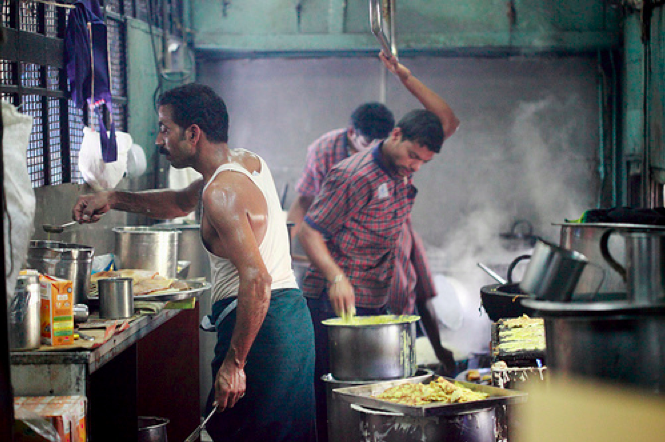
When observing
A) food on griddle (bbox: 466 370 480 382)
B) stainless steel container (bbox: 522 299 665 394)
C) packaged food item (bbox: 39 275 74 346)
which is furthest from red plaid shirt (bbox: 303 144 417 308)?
stainless steel container (bbox: 522 299 665 394)

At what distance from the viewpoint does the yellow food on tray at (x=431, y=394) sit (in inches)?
146

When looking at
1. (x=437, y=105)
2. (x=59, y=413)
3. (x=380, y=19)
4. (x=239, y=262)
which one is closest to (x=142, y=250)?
(x=239, y=262)

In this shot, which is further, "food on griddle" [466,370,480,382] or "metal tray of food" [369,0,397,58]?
"food on griddle" [466,370,480,382]

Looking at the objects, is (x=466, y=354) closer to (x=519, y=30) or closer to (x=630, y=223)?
(x=519, y=30)

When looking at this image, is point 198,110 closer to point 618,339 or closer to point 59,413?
point 59,413

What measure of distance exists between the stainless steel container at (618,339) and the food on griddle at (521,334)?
55.3 inches

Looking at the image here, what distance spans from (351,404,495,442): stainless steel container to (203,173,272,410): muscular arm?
68 cm

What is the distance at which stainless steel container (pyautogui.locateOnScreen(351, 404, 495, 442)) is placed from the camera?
3.54 meters

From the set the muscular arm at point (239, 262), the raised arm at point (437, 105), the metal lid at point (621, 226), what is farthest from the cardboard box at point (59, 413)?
the raised arm at point (437, 105)

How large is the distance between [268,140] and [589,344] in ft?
18.2

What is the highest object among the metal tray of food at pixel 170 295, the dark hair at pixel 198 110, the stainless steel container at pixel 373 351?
the dark hair at pixel 198 110

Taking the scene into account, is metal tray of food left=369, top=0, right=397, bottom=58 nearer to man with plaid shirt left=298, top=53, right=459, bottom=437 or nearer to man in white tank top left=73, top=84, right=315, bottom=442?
man with plaid shirt left=298, top=53, right=459, bottom=437

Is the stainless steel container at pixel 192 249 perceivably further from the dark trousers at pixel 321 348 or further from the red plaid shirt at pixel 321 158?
the red plaid shirt at pixel 321 158

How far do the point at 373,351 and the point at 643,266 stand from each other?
2058 mm
